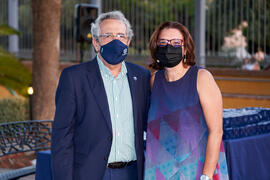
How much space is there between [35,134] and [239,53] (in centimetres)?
632

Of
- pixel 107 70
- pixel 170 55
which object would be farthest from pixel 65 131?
pixel 170 55

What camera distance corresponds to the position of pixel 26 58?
14469 mm

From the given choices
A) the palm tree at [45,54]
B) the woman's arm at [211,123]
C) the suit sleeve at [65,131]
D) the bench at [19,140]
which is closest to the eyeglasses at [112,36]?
the suit sleeve at [65,131]

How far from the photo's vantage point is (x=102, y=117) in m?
2.85

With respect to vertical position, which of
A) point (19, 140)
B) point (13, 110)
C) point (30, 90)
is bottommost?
point (13, 110)

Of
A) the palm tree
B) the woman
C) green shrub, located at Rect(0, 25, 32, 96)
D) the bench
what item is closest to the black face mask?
the woman

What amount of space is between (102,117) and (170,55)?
519 millimetres

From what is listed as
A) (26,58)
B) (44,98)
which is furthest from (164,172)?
(26,58)

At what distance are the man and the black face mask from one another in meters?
0.20

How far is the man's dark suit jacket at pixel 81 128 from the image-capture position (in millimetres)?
2838

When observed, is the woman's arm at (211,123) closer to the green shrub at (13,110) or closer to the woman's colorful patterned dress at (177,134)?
the woman's colorful patterned dress at (177,134)

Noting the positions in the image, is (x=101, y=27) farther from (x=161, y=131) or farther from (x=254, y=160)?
(x=254, y=160)

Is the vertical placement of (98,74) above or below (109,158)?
above

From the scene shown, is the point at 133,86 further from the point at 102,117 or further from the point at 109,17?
the point at 109,17
